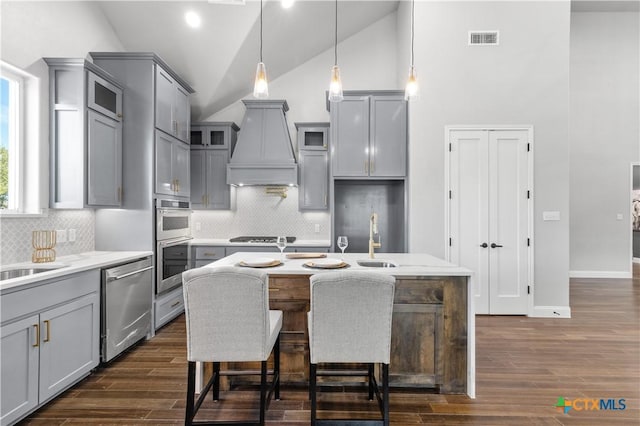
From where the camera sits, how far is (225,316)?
1.77 metres

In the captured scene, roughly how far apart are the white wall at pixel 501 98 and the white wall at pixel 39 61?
148 inches

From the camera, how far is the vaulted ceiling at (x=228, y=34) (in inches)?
142

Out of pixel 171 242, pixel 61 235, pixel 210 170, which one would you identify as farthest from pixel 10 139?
pixel 210 170

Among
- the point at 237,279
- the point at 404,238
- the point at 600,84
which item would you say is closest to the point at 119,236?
the point at 237,279

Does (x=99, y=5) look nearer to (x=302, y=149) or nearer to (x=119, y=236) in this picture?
(x=119, y=236)

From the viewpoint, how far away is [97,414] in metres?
2.08

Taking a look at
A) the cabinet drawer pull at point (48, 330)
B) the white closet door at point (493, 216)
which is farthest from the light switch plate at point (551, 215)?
the cabinet drawer pull at point (48, 330)

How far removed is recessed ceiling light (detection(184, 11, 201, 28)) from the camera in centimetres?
365

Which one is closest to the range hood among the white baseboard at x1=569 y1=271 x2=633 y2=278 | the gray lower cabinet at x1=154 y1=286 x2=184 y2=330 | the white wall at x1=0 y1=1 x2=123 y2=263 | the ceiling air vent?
the gray lower cabinet at x1=154 y1=286 x2=184 y2=330

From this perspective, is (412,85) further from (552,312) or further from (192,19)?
(552,312)

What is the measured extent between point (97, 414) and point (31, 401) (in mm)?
377

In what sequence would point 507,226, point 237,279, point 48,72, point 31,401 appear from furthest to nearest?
point 507,226
point 48,72
point 31,401
point 237,279

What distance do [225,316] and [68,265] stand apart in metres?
1.55

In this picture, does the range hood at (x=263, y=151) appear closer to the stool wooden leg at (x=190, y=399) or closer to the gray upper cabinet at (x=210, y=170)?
the gray upper cabinet at (x=210, y=170)
